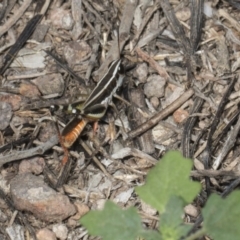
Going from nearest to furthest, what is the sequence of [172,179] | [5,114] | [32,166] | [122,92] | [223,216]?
[223,216] → [172,179] → [32,166] → [5,114] → [122,92]

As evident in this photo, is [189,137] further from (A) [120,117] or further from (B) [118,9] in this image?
(B) [118,9]

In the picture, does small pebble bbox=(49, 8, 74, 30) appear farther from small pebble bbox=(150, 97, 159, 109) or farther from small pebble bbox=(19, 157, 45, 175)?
small pebble bbox=(19, 157, 45, 175)

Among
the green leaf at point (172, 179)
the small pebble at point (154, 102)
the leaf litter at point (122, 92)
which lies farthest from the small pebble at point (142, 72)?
the green leaf at point (172, 179)

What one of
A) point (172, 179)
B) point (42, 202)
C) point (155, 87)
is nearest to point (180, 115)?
point (155, 87)

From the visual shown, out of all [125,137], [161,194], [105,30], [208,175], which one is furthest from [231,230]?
[105,30]

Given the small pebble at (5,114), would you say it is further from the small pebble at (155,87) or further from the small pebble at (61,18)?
the small pebble at (155,87)

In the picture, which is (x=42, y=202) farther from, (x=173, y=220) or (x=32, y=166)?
(x=173, y=220)
